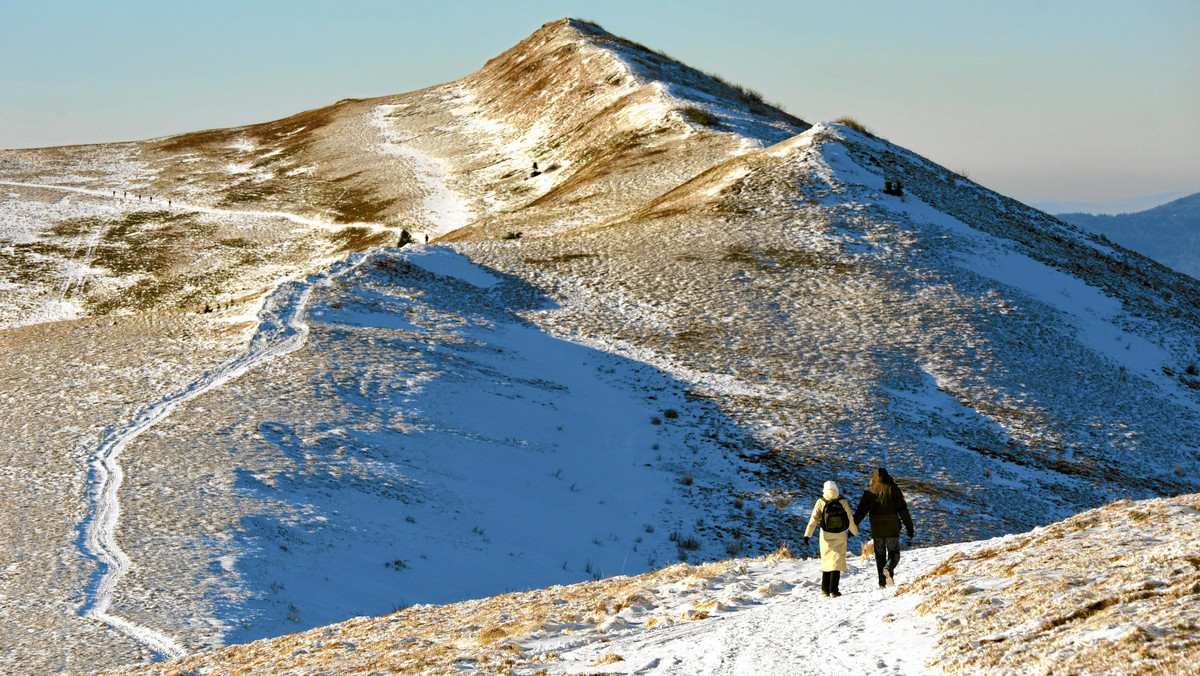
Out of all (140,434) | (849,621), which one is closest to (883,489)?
(849,621)

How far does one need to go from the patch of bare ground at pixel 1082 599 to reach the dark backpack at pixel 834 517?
145cm

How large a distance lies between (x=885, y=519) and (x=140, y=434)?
20.8 m

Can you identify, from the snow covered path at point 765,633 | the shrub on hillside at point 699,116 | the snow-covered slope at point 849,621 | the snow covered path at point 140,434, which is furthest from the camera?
the shrub on hillside at point 699,116

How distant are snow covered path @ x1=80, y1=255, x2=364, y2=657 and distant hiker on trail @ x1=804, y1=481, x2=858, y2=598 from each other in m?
11.2

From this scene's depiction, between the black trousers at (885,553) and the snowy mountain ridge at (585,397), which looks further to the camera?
the snowy mountain ridge at (585,397)

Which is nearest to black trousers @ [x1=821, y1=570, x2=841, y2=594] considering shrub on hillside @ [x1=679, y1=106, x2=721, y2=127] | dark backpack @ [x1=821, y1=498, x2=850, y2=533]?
dark backpack @ [x1=821, y1=498, x2=850, y2=533]

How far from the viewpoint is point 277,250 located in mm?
70500

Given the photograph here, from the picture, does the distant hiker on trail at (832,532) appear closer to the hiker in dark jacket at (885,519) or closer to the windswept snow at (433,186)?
the hiker in dark jacket at (885,519)

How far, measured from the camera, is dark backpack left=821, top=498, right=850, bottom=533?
49.1 feet

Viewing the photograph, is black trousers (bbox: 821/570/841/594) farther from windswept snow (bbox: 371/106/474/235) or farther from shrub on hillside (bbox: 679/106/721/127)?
windswept snow (bbox: 371/106/474/235)

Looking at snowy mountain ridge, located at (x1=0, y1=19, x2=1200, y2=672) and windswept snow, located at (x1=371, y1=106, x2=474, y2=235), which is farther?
windswept snow, located at (x1=371, y1=106, x2=474, y2=235)

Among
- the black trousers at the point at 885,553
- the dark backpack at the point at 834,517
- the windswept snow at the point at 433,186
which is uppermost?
the windswept snow at the point at 433,186

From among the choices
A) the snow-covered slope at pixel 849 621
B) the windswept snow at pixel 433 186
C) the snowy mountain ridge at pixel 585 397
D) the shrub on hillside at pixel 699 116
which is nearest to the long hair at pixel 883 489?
the snow-covered slope at pixel 849 621

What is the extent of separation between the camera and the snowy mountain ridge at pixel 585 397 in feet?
67.3
